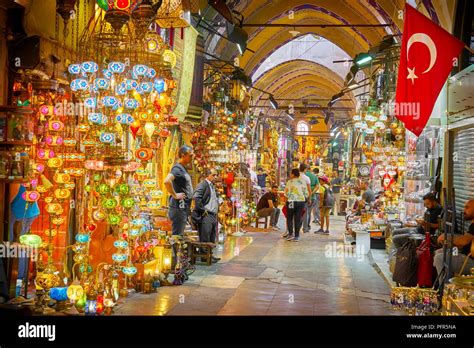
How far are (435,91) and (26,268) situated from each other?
447 cm

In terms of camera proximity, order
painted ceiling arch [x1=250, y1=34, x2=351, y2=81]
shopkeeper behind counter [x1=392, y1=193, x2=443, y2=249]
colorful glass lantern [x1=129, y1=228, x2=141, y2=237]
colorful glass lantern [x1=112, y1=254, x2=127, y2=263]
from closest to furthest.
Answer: colorful glass lantern [x1=112, y1=254, x2=127, y2=263], colorful glass lantern [x1=129, y1=228, x2=141, y2=237], shopkeeper behind counter [x1=392, y1=193, x2=443, y2=249], painted ceiling arch [x1=250, y1=34, x2=351, y2=81]

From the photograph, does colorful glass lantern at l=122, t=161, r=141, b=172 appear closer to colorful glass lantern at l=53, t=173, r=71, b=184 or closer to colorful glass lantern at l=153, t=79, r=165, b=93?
colorful glass lantern at l=53, t=173, r=71, b=184

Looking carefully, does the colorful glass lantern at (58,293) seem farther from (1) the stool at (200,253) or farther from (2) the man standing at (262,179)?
(2) the man standing at (262,179)

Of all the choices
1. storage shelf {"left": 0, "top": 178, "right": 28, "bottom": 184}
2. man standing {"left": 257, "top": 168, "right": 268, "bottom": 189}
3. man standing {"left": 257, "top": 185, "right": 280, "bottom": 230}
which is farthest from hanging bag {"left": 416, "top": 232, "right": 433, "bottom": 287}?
man standing {"left": 257, "top": 168, "right": 268, "bottom": 189}

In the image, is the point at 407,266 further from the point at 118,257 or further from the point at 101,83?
the point at 101,83

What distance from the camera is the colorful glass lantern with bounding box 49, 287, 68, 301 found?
19.1 ft

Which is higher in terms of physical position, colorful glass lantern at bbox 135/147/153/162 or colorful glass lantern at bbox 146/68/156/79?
colorful glass lantern at bbox 146/68/156/79

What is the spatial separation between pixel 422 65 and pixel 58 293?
14.2 feet

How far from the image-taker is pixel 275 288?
785cm

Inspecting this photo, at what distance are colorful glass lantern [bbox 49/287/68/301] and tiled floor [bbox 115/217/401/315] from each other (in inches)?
23.0

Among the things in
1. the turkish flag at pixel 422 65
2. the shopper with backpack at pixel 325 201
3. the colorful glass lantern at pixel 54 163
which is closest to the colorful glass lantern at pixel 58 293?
the colorful glass lantern at pixel 54 163

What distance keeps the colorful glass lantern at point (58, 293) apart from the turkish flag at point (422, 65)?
12.7ft

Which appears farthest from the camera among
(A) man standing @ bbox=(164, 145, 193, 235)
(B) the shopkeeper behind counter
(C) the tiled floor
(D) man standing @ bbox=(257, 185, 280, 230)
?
(D) man standing @ bbox=(257, 185, 280, 230)
